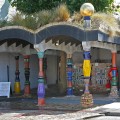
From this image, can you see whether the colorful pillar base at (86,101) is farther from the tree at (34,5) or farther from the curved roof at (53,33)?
the tree at (34,5)

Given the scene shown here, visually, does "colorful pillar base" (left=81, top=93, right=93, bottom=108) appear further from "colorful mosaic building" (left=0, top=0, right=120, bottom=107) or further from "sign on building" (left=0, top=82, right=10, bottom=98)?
"sign on building" (left=0, top=82, right=10, bottom=98)

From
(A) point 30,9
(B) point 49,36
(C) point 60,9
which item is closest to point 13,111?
(B) point 49,36

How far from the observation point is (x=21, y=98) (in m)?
18.8

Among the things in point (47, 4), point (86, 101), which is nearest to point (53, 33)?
point (86, 101)

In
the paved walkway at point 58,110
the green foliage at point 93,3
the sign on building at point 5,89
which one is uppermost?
the green foliage at point 93,3

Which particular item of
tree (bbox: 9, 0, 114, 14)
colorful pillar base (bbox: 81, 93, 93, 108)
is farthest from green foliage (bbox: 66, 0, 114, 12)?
colorful pillar base (bbox: 81, 93, 93, 108)

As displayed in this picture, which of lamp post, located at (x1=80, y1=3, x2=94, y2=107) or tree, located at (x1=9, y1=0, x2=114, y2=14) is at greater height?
tree, located at (x1=9, y1=0, x2=114, y2=14)

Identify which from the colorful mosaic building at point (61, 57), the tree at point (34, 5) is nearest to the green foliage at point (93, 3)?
the tree at point (34, 5)

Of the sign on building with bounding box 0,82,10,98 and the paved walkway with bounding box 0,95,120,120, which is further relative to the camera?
the sign on building with bounding box 0,82,10,98

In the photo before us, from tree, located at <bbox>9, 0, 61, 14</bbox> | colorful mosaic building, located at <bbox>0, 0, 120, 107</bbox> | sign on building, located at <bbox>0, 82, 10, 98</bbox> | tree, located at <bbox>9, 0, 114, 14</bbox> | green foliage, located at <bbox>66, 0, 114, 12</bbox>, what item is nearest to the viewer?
colorful mosaic building, located at <bbox>0, 0, 120, 107</bbox>

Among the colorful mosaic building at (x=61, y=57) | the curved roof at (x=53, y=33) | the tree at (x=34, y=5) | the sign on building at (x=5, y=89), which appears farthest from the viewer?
the tree at (x=34, y=5)

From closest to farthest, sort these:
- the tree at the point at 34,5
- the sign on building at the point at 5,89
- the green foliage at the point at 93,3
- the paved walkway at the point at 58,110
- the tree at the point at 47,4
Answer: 1. the paved walkway at the point at 58,110
2. the sign on building at the point at 5,89
3. the green foliage at the point at 93,3
4. the tree at the point at 47,4
5. the tree at the point at 34,5

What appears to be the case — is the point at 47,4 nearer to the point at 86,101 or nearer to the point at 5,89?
the point at 5,89

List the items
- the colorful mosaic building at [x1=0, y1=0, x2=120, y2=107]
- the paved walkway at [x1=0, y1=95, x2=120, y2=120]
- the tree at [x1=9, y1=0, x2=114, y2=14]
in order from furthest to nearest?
1. the tree at [x1=9, y1=0, x2=114, y2=14]
2. the colorful mosaic building at [x1=0, y1=0, x2=120, y2=107]
3. the paved walkway at [x1=0, y1=95, x2=120, y2=120]
